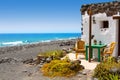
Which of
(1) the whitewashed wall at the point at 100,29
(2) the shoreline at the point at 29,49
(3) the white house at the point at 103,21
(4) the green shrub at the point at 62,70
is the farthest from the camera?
(2) the shoreline at the point at 29,49

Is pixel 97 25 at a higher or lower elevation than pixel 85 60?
higher

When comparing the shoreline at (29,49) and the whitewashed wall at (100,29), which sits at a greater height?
the whitewashed wall at (100,29)

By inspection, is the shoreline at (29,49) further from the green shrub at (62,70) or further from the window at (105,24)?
the green shrub at (62,70)

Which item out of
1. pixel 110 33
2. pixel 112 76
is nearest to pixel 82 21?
pixel 110 33

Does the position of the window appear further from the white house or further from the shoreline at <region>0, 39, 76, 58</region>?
the shoreline at <region>0, 39, 76, 58</region>

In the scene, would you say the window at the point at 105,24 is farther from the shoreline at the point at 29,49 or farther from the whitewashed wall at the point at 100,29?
the shoreline at the point at 29,49

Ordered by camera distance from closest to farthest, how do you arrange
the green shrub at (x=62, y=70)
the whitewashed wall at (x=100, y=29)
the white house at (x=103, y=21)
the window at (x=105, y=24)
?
the green shrub at (x=62, y=70) → the white house at (x=103, y=21) → the whitewashed wall at (x=100, y=29) → the window at (x=105, y=24)

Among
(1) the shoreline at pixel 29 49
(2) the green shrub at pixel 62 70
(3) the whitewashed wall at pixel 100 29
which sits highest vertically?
(3) the whitewashed wall at pixel 100 29

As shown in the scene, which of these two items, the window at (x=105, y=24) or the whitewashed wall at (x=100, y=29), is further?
the window at (x=105, y=24)

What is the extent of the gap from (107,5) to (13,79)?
739 centimetres

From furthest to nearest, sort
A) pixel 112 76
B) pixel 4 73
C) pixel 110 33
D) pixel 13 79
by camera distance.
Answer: pixel 110 33 → pixel 4 73 → pixel 13 79 → pixel 112 76

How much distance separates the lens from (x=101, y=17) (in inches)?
640

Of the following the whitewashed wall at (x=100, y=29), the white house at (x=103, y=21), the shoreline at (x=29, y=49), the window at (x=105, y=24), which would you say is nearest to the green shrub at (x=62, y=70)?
the white house at (x=103, y=21)

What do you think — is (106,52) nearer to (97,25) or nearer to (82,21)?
(97,25)
